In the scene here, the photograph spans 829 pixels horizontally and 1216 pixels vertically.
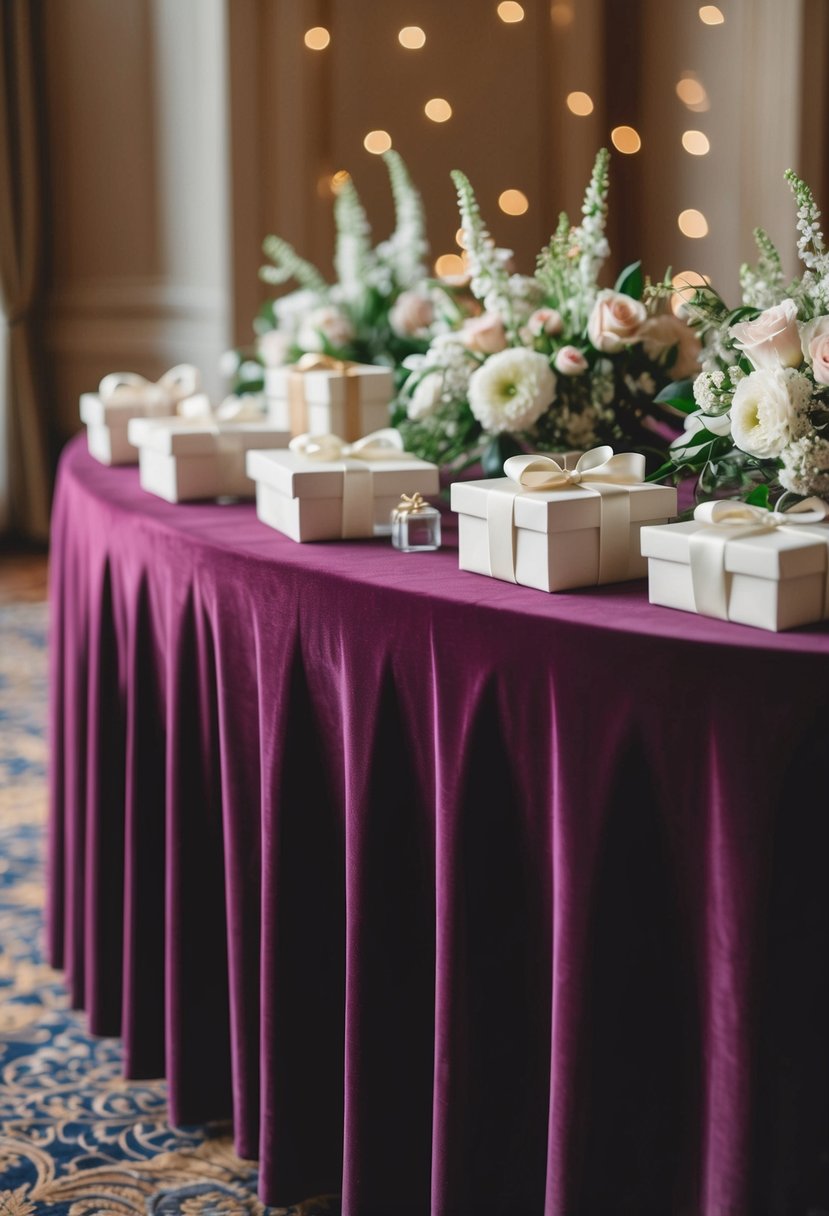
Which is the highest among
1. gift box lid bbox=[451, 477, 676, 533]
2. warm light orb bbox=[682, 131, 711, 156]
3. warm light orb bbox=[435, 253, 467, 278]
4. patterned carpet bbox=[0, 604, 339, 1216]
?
warm light orb bbox=[682, 131, 711, 156]

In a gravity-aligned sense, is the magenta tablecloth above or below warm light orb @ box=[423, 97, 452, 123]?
below

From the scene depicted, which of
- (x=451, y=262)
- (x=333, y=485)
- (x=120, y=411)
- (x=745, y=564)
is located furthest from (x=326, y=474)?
(x=451, y=262)

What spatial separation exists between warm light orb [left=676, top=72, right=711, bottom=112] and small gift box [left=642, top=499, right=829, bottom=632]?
4012 millimetres

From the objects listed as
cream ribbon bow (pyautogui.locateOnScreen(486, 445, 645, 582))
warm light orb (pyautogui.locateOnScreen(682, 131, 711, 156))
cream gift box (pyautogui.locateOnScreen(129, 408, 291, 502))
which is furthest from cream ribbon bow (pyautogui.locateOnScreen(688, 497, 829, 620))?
warm light orb (pyautogui.locateOnScreen(682, 131, 711, 156))

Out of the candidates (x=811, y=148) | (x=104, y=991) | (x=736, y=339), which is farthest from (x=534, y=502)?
(x=811, y=148)

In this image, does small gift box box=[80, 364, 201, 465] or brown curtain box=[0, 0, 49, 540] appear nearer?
small gift box box=[80, 364, 201, 465]

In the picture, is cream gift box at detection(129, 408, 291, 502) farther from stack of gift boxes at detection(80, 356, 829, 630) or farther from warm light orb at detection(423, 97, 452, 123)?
warm light orb at detection(423, 97, 452, 123)

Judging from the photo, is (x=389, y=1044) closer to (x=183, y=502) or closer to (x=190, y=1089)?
(x=190, y=1089)

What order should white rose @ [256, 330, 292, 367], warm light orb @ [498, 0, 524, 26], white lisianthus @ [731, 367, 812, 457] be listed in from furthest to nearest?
warm light orb @ [498, 0, 524, 26], white rose @ [256, 330, 292, 367], white lisianthus @ [731, 367, 812, 457]

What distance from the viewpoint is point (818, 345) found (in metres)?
1.31

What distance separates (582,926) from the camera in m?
1.29

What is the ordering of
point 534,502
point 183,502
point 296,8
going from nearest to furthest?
1. point 534,502
2. point 183,502
3. point 296,8

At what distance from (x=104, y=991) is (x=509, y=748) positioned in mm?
1098

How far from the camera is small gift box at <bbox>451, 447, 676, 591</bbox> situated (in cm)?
139
